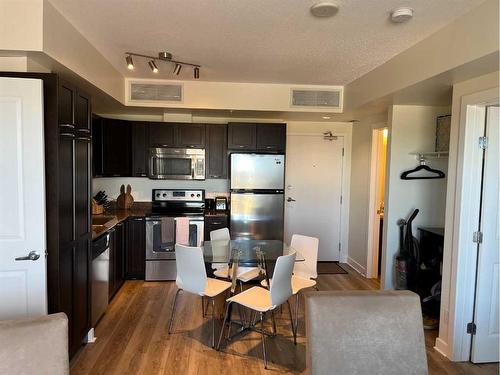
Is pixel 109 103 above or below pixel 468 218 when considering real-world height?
above

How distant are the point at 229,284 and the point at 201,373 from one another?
776 millimetres

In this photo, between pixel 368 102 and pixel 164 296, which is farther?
pixel 164 296

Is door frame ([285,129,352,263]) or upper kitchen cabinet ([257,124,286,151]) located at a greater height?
upper kitchen cabinet ([257,124,286,151])

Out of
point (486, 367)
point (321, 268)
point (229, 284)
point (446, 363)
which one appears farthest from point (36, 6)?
point (321, 268)

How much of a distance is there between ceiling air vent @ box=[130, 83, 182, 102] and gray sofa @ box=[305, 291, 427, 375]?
3.42 m

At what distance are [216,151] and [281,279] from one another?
2.55 metres

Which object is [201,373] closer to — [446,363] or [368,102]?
[446,363]

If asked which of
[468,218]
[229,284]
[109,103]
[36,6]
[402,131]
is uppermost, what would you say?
[36,6]

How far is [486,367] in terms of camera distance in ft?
8.81

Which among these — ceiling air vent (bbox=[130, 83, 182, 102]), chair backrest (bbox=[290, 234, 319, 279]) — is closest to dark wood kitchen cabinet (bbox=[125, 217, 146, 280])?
ceiling air vent (bbox=[130, 83, 182, 102])

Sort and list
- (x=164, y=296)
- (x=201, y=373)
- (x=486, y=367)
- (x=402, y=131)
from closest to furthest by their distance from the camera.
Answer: (x=201, y=373)
(x=486, y=367)
(x=402, y=131)
(x=164, y=296)

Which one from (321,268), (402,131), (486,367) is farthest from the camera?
(321,268)

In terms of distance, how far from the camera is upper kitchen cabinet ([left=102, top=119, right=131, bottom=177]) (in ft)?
14.9

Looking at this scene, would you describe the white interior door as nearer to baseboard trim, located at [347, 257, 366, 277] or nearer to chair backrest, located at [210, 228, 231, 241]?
baseboard trim, located at [347, 257, 366, 277]
